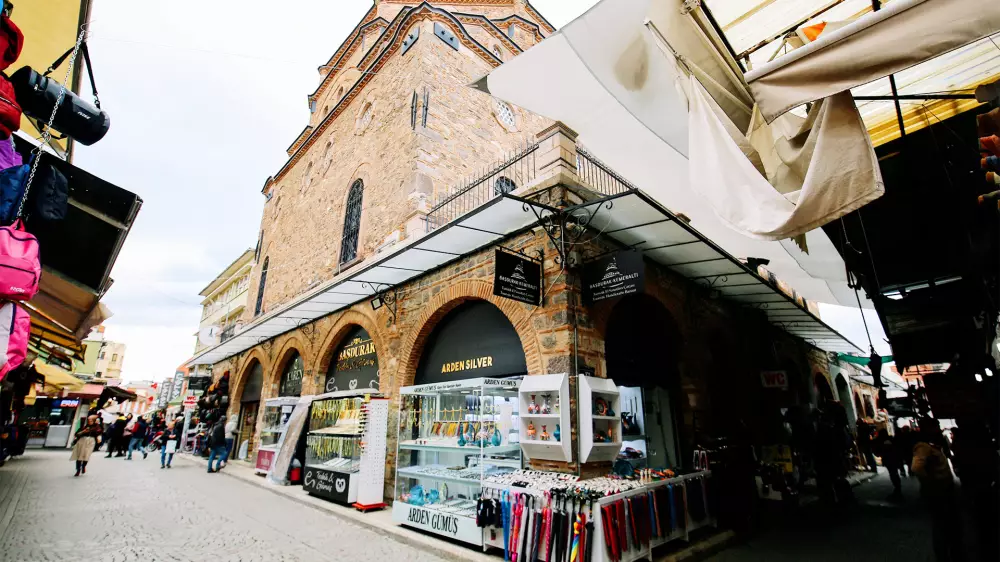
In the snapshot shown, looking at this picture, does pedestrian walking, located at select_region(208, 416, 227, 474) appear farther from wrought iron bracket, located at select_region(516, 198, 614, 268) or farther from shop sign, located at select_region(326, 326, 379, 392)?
wrought iron bracket, located at select_region(516, 198, 614, 268)

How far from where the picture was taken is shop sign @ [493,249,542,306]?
199 inches

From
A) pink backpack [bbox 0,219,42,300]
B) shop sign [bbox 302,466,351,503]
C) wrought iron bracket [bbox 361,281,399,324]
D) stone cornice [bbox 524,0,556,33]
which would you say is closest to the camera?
pink backpack [bbox 0,219,42,300]

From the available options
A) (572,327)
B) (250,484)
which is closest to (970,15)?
(572,327)

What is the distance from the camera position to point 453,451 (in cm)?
615

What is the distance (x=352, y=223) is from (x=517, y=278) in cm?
790

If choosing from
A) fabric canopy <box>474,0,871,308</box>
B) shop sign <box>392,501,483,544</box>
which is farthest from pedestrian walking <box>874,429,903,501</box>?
shop sign <box>392,501,483,544</box>

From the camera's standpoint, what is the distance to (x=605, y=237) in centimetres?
614

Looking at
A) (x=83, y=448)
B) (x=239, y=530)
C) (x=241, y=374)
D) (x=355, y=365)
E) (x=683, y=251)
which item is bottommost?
(x=239, y=530)

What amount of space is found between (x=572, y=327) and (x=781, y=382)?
21.0 ft

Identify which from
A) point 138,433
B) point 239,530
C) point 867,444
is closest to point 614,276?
point 239,530

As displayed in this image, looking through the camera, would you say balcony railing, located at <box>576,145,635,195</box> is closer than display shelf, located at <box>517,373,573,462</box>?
No

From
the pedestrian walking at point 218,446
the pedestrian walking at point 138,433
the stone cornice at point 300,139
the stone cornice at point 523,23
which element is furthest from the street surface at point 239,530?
the stone cornice at point 523,23

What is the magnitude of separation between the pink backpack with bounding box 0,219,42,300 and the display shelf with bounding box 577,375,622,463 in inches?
187

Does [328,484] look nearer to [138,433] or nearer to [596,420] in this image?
[596,420]
